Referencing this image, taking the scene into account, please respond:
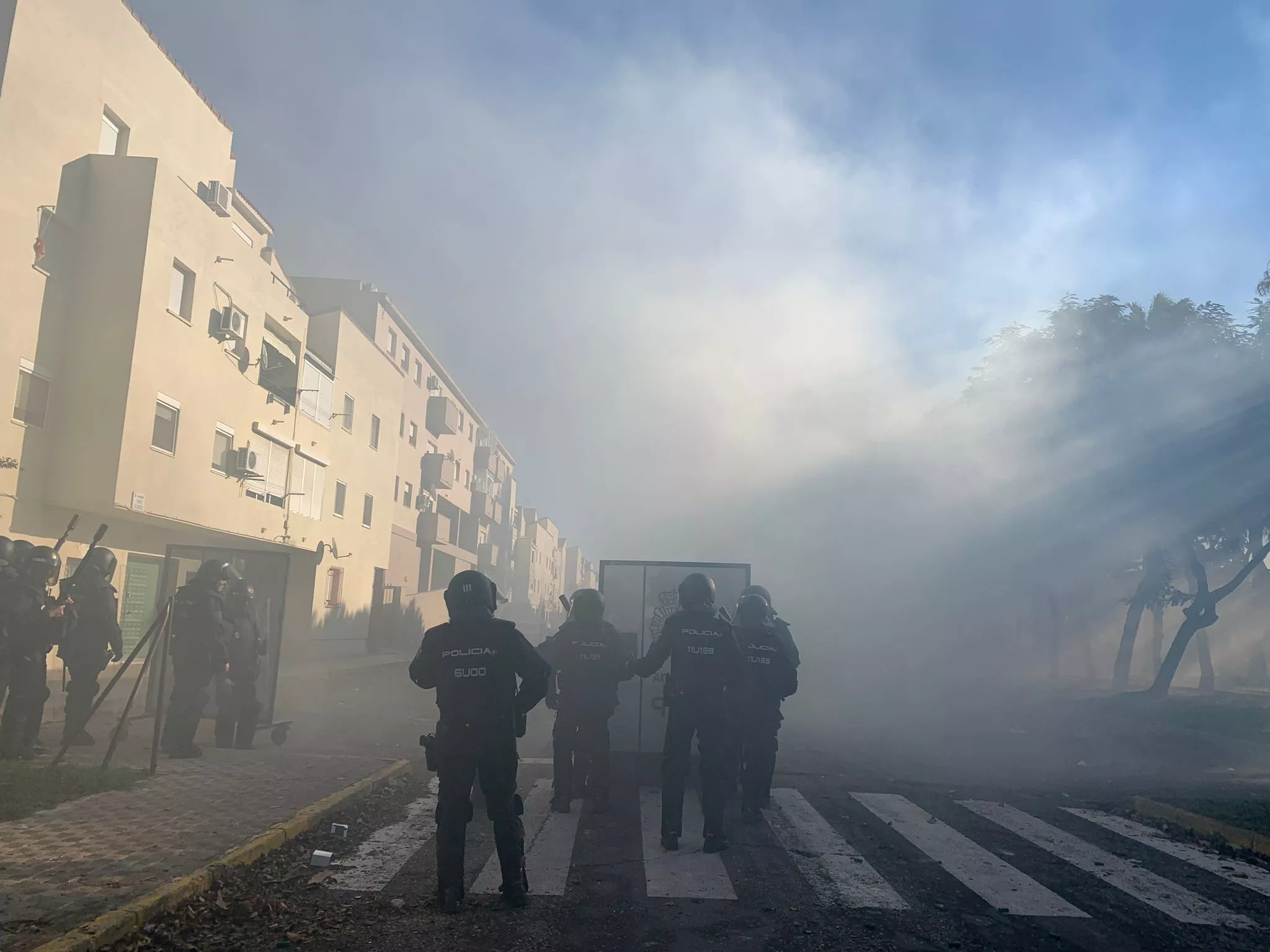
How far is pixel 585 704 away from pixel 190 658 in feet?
13.8

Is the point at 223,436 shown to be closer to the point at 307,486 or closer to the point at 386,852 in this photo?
the point at 307,486

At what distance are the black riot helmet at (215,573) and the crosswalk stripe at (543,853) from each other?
3.91 metres

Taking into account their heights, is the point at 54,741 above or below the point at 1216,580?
below

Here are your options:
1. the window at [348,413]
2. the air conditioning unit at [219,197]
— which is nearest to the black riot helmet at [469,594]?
the air conditioning unit at [219,197]

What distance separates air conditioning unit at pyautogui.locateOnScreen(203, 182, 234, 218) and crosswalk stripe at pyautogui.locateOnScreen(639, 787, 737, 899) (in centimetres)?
1833

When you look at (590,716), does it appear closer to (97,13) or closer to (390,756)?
(390,756)

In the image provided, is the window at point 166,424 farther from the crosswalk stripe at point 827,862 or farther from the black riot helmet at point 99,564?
the crosswalk stripe at point 827,862

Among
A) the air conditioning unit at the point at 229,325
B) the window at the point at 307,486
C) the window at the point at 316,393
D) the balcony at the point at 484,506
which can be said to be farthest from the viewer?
the balcony at the point at 484,506

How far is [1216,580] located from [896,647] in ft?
58.1

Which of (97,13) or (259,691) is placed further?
(97,13)

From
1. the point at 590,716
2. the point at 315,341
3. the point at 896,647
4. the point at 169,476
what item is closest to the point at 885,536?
the point at 896,647

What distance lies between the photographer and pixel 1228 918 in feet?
16.5

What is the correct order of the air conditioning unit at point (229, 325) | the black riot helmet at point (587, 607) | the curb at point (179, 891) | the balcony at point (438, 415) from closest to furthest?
the curb at point (179, 891) < the black riot helmet at point (587, 607) < the air conditioning unit at point (229, 325) < the balcony at point (438, 415)

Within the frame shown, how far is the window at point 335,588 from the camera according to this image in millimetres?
25688
